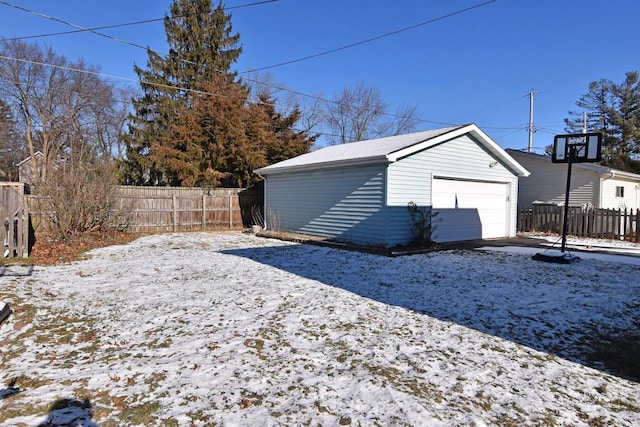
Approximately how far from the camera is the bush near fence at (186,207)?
1427cm

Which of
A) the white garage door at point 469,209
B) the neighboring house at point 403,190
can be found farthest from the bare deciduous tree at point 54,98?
the white garage door at point 469,209

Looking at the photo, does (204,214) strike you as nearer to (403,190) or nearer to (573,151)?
(403,190)

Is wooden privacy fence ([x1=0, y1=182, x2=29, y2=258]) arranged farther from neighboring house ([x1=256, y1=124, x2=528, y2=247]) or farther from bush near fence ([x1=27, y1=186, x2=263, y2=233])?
neighboring house ([x1=256, y1=124, x2=528, y2=247])

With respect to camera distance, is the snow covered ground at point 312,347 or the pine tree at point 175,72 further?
the pine tree at point 175,72

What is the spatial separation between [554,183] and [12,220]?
62.7 ft

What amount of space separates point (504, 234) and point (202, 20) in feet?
76.4

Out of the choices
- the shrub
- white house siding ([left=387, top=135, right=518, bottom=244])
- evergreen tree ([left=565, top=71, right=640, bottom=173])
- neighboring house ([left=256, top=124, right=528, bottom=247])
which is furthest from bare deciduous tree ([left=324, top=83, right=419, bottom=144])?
the shrub

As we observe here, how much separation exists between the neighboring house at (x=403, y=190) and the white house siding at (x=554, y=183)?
5056 mm

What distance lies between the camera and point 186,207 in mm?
15352

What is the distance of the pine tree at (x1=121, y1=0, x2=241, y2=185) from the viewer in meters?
23.5

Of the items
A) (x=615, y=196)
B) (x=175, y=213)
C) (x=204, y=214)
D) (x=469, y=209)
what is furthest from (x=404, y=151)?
(x=615, y=196)

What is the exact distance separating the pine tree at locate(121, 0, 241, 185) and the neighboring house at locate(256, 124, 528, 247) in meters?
12.9

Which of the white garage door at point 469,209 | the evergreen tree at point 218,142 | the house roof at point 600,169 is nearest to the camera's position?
the white garage door at point 469,209

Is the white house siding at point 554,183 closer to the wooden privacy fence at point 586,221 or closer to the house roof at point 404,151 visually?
the wooden privacy fence at point 586,221
